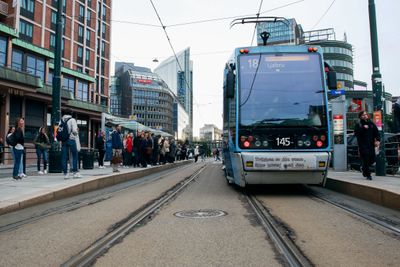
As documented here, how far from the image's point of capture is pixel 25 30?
43.7 metres

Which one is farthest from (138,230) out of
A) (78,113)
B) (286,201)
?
(78,113)

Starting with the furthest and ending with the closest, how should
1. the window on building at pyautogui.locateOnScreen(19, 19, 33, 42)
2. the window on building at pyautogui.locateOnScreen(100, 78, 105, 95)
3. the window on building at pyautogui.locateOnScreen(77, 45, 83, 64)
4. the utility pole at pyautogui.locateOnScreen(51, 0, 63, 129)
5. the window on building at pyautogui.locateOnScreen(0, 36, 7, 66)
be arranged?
the window on building at pyautogui.locateOnScreen(100, 78, 105, 95) → the window on building at pyautogui.locateOnScreen(77, 45, 83, 64) → the window on building at pyautogui.locateOnScreen(19, 19, 33, 42) → the window on building at pyautogui.locateOnScreen(0, 36, 7, 66) → the utility pole at pyautogui.locateOnScreen(51, 0, 63, 129)

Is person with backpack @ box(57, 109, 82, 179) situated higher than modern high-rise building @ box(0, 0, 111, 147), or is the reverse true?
modern high-rise building @ box(0, 0, 111, 147)

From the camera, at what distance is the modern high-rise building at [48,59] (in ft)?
97.1

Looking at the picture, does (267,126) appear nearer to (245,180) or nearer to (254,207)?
(245,180)

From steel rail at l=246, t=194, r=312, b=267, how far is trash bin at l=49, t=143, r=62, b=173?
26.0ft

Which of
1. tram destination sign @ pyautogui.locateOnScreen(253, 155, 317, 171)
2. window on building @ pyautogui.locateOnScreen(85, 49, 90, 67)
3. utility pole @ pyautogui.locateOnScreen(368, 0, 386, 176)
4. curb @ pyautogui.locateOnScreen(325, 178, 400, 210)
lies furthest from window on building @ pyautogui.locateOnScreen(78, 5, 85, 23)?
tram destination sign @ pyautogui.locateOnScreen(253, 155, 317, 171)

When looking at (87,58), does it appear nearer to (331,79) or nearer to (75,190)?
(75,190)

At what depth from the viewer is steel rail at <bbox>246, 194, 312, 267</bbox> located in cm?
371

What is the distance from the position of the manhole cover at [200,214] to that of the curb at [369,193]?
311 centimetres

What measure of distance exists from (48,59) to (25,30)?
1013 centimetres

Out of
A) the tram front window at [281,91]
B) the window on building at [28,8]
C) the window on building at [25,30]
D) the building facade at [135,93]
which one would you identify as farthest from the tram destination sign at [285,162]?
the building facade at [135,93]

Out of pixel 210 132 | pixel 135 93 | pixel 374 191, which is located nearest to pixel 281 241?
pixel 374 191

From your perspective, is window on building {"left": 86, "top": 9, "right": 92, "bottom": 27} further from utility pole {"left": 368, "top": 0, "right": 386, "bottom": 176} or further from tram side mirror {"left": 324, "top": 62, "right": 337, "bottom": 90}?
tram side mirror {"left": 324, "top": 62, "right": 337, "bottom": 90}
